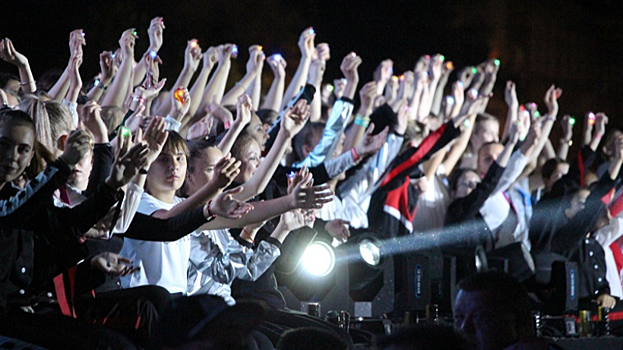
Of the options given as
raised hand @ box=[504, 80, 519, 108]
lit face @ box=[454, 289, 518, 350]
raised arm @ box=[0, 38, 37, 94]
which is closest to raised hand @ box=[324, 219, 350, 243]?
raised arm @ box=[0, 38, 37, 94]

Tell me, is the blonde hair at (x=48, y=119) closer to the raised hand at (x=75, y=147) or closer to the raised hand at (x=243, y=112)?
the raised hand at (x=75, y=147)

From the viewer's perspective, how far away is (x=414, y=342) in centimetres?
196

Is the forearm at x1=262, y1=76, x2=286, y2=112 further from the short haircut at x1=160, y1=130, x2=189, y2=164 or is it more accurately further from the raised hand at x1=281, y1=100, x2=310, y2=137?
the short haircut at x1=160, y1=130, x2=189, y2=164

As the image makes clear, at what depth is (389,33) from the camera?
367 inches

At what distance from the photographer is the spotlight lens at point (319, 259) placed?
5.30 metres

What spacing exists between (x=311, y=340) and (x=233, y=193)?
5.59 feet

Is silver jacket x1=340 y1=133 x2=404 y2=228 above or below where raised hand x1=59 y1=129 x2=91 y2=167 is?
above

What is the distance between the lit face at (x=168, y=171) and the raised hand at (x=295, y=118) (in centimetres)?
75

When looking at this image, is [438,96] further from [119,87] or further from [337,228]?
[119,87]

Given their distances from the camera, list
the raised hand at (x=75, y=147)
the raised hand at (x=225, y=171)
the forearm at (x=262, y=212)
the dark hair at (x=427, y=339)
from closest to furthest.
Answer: the dark hair at (x=427, y=339)
the raised hand at (x=75, y=147)
the raised hand at (x=225, y=171)
the forearm at (x=262, y=212)

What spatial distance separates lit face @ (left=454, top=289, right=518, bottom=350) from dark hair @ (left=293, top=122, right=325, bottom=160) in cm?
334

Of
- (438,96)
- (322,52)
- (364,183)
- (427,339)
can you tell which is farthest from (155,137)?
(438,96)

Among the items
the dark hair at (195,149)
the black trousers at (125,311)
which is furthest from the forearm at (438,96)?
the black trousers at (125,311)

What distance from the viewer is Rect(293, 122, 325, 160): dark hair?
637cm
